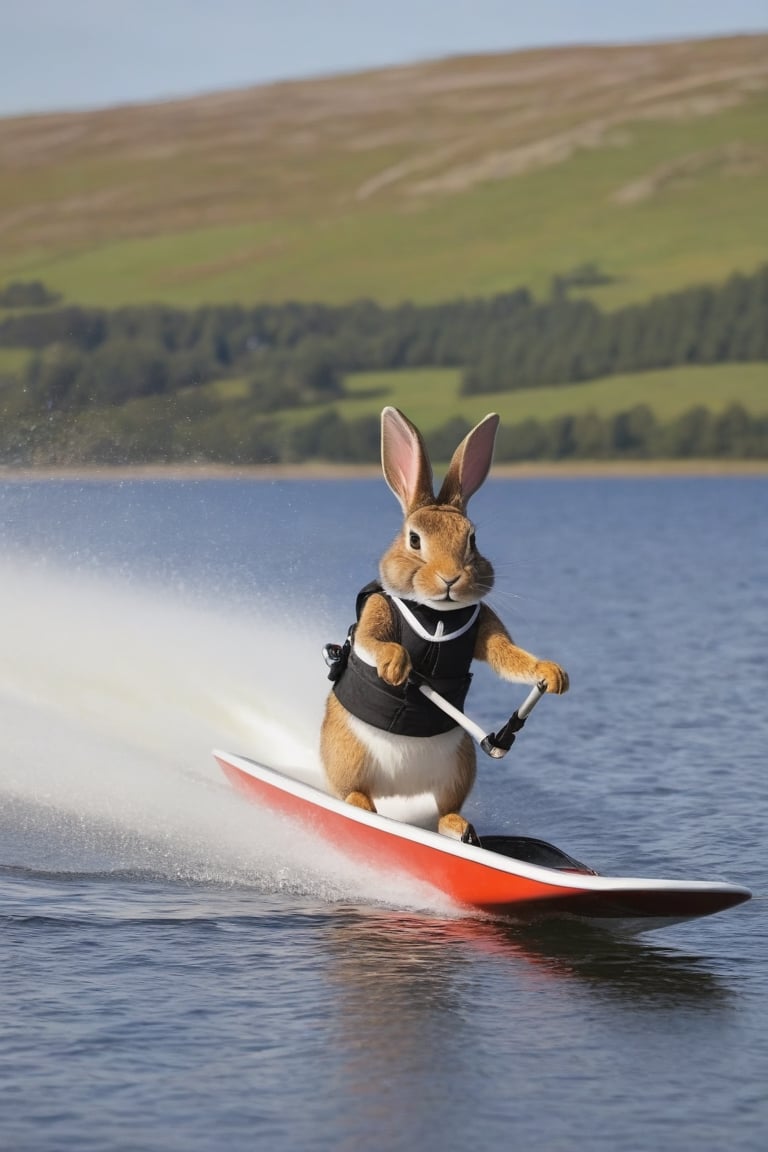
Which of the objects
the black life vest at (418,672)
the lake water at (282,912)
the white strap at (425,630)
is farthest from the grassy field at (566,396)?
the white strap at (425,630)

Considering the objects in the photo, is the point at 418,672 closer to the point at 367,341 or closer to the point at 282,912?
the point at 282,912

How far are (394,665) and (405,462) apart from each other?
1462mm

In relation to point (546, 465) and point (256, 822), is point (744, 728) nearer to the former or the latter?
point (256, 822)

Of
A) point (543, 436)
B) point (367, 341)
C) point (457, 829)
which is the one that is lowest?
point (457, 829)

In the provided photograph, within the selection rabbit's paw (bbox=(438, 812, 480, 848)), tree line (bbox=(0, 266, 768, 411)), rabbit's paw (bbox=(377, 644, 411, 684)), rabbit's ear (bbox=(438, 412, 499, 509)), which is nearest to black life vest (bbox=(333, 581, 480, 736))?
rabbit's paw (bbox=(377, 644, 411, 684))

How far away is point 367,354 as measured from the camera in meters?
150

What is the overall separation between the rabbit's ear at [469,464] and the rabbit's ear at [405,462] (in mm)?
193

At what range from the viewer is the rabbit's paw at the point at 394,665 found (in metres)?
12.4

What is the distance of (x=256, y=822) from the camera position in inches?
575

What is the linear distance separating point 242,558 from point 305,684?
503cm

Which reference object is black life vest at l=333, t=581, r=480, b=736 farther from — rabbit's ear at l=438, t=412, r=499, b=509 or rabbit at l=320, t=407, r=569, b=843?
rabbit's ear at l=438, t=412, r=499, b=509

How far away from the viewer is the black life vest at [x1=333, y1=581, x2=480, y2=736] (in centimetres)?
1270

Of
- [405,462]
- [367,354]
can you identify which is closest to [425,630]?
[405,462]

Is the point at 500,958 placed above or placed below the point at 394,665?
below
